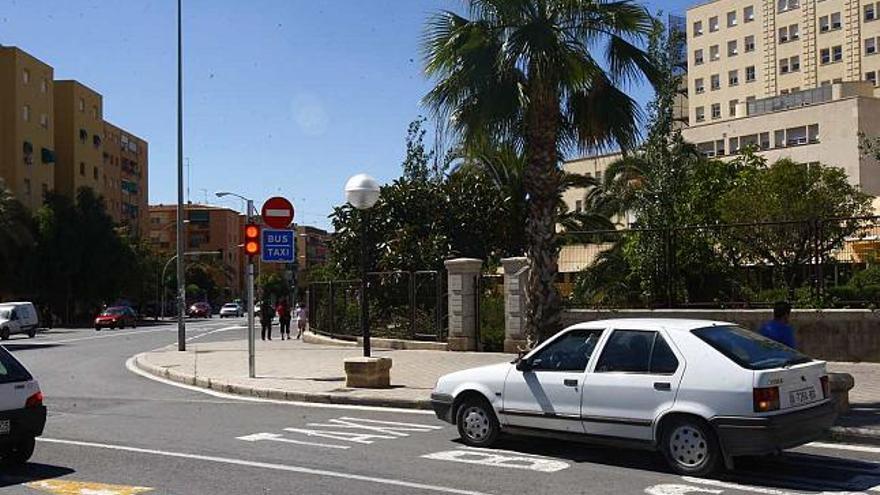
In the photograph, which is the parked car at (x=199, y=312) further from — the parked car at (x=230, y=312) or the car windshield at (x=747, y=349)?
the car windshield at (x=747, y=349)

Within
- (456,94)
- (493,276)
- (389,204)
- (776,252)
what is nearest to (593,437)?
(456,94)

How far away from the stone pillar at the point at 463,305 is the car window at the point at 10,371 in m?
13.8

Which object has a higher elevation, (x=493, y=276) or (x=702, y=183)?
(x=702, y=183)

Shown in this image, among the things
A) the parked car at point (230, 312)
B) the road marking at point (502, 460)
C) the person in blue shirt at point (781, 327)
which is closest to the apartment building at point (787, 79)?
the parked car at point (230, 312)

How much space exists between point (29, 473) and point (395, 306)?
16857 millimetres

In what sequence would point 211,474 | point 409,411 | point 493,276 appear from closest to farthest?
point 211,474 < point 409,411 < point 493,276

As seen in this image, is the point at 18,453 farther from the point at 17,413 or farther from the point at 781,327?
the point at 781,327

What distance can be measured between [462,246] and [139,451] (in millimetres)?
23263

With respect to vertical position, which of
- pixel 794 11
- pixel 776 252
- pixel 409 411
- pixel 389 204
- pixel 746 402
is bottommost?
pixel 409 411

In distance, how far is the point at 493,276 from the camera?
24.9m

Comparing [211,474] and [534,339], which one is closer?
[211,474]

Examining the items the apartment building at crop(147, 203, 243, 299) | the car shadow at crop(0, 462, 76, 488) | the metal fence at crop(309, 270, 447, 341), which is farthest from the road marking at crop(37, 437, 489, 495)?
the apartment building at crop(147, 203, 243, 299)

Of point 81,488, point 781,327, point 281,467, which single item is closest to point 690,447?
point 781,327

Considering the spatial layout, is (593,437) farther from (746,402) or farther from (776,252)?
(776,252)
